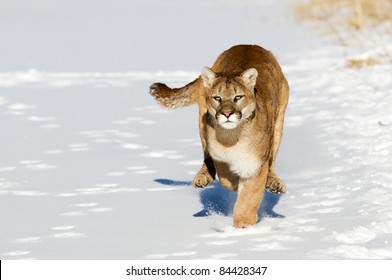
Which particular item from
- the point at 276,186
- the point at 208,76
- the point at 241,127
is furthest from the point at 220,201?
the point at 208,76

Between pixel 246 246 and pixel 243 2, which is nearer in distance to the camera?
pixel 246 246

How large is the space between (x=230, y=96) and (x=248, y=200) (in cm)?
73

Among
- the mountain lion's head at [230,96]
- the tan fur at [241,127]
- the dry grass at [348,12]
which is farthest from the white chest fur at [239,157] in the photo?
the dry grass at [348,12]

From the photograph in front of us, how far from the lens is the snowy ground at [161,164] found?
5.19 m

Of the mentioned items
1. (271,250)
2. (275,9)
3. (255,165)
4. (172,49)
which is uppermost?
(275,9)

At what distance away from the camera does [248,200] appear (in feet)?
18.4

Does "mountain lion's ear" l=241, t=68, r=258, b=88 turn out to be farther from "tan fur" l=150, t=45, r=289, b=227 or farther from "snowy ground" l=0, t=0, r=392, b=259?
"snowy ground" l=0, t=0, r=392, b=259

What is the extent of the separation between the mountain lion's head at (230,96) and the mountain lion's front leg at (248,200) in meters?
0.46

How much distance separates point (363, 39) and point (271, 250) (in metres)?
11.3

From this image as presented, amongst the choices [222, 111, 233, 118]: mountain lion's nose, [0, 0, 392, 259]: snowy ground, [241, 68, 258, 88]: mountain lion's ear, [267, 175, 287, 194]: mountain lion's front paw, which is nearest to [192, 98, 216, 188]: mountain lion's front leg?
[0, 0, 392, 259]: snowy ground

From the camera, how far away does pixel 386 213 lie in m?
5.61

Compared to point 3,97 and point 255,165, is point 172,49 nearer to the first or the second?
point 3,97

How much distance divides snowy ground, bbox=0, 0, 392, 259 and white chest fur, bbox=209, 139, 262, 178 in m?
0.37

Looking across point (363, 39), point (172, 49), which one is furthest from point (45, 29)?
point (363, 39)
